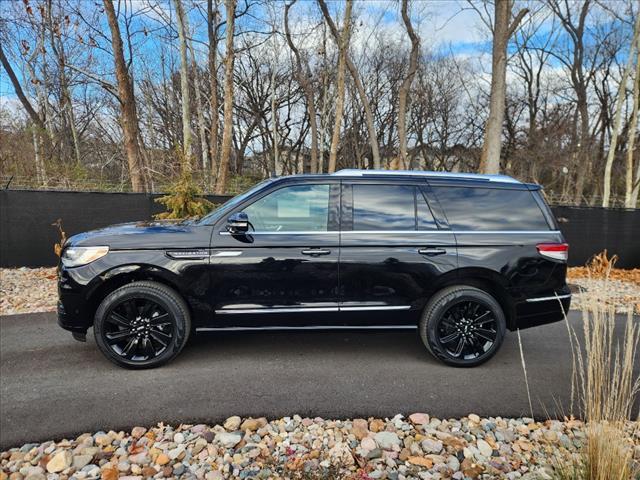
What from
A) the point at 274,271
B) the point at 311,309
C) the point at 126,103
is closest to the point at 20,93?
the point at 126,103

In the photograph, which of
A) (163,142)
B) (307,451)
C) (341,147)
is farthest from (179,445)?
(341,147)

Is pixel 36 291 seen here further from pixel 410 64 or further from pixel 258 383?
pixel 410 64

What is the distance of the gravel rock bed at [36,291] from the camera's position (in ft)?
17.4

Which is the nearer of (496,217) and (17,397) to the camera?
(17,397)

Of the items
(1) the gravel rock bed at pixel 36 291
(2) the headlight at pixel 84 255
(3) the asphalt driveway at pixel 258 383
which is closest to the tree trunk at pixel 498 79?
(1) the gravel rock bed at pixel 36 291

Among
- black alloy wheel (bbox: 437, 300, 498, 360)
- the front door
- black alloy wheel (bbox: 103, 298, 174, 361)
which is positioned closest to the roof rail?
the front door

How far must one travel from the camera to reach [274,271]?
3.34 meters

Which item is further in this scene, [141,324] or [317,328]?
[317,328]

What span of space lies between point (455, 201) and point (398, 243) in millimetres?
752

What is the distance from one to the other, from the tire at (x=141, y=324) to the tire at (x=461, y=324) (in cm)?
230

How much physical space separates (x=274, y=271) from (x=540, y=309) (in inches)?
103

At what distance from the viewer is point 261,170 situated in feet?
104

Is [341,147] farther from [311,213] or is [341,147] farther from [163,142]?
[311,213]

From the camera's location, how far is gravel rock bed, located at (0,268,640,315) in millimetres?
5319
